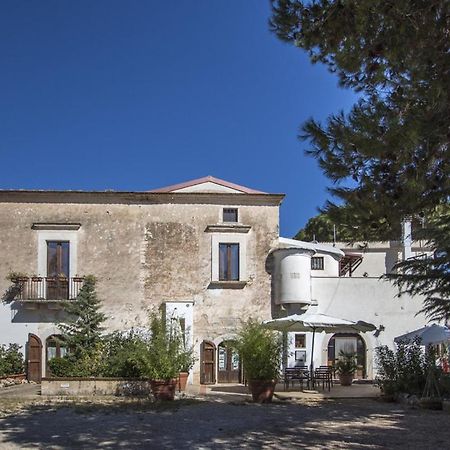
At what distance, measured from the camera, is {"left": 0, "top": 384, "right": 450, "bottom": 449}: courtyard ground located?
401 inches

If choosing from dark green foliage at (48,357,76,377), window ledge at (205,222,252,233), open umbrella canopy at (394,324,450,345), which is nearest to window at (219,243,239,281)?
window ledge at (205,222,252,233)

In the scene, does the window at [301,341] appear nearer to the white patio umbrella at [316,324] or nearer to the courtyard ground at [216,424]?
the white patio umbrella at [316,324]

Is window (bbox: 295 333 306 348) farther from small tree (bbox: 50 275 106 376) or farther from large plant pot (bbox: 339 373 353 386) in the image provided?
small tree (bbox: 50 275 106 376)

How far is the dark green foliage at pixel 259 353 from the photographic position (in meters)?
16.2

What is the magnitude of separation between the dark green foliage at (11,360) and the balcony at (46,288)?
1.92 m

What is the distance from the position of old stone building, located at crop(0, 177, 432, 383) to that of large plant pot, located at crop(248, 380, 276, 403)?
8.16 metres

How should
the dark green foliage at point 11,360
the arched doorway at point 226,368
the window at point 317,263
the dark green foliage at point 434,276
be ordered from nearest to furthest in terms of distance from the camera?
the dark green foliage at point 434,276 < the dark green foliage at point 11,360 < the arched doorway at point 226,368 < the window at point 317,263

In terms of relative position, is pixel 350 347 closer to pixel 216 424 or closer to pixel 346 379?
pixel 346 379

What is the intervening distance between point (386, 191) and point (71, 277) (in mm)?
19162

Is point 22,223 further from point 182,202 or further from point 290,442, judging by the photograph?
point 290,442

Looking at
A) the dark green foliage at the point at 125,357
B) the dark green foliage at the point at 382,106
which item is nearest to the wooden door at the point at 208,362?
the dark green foliage at the point at 125,357

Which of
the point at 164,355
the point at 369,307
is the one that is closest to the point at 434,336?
the point at 369,307

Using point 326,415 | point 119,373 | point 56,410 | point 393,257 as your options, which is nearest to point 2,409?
point 56,410

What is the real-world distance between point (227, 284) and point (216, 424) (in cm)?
1328
